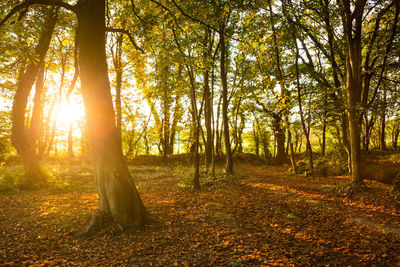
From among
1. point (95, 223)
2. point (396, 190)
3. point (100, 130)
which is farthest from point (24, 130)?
point (396, 190)

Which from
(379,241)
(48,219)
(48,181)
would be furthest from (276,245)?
(48,181)

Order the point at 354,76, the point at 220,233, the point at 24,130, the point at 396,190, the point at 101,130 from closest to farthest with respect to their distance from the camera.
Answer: the point at 220,233, the point at 101,130, the point at 396,190, the point at 354,76, the point at 24,130

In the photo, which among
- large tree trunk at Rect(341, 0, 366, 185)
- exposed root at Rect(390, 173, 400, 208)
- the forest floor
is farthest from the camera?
large tree trunk at Rect(341, 0, 366, 185)

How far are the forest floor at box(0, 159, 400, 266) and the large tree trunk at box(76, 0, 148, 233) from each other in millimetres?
501

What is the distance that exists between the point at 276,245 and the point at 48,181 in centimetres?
1128

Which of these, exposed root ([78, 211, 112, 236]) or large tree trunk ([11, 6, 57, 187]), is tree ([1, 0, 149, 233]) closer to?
exposed root ([78, 211, 112, 236])

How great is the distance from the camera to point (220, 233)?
4809mm

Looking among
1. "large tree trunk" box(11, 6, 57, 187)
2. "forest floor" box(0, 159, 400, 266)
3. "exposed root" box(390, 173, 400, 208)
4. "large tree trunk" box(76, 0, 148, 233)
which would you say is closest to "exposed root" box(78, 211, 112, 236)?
"large tree trunk" box(76, 0, 148, 233)

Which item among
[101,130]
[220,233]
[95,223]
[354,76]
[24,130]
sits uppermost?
[354,76]

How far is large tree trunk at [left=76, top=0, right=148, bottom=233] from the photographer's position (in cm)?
509

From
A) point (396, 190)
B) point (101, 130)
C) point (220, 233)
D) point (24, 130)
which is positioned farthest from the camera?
point (24, 130)

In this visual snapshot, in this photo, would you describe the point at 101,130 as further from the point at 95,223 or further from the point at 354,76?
the point at 354,76

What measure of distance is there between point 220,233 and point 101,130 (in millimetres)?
3784

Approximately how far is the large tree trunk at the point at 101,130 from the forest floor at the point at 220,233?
19.7 inches
